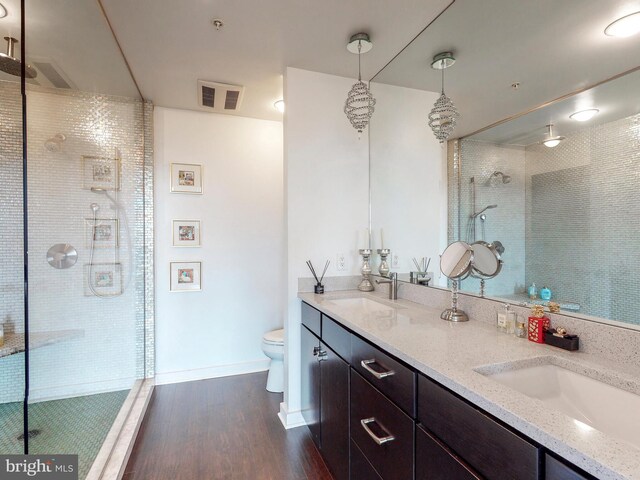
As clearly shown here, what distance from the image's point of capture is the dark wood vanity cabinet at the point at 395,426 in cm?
73

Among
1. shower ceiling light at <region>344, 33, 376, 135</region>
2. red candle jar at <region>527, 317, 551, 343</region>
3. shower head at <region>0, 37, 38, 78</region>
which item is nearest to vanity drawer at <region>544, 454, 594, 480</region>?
red candle jar at <region>527, 317, 551, 343</region>

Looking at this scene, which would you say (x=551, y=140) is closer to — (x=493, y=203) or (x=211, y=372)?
(x=493, y=203)

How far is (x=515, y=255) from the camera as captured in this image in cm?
143

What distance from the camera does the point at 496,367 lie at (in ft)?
3.28

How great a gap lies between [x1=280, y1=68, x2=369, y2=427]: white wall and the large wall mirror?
48cm

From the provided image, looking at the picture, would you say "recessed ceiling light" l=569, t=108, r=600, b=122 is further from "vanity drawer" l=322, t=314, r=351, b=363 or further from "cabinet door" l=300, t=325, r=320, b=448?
"cabinet door" l=300, t=325, r=320, b=448

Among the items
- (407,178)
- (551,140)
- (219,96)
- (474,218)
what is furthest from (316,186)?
(551,140)

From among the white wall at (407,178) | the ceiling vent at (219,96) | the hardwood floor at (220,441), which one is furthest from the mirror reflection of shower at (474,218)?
the ceiling vent at (219,96)

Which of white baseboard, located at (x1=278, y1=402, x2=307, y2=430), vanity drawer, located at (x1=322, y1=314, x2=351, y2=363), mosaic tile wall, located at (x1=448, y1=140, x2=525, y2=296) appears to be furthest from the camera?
white baseboard, located at (x1=278, y1=402, x2=307, y2=430)

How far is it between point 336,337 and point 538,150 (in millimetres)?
1235

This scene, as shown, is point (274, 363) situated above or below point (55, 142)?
below

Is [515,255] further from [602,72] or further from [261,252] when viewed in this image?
[261,252]

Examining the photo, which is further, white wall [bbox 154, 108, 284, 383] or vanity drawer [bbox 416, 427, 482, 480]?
white wall [bbox 154, 108, 284, 383]

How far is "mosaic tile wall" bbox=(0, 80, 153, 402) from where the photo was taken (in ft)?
5.08
